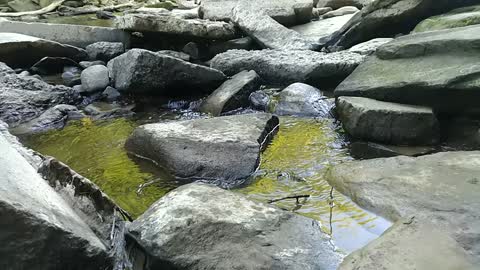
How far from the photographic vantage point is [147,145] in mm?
3578

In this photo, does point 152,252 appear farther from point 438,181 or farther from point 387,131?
point 387,131

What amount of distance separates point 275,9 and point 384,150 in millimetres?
5132

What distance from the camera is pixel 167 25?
6465 mm

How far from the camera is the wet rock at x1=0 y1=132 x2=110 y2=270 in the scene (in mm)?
1576

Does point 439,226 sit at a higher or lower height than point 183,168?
higher

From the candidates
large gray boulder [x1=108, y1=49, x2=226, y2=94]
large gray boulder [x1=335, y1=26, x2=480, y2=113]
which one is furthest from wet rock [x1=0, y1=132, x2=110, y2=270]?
large gray boulder [x1=108, y1=49, x2=226, y2=94]

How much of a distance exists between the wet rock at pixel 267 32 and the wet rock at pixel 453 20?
1.53 metres

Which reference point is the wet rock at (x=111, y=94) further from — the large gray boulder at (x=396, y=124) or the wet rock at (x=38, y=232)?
the wet rock at (x=38, y=232)

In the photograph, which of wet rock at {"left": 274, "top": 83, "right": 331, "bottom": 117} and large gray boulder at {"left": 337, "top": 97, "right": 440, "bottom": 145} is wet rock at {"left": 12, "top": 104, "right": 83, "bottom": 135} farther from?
large gray boulder at {"left": 337, "top": 97, "right": 440, "bottom": 145}

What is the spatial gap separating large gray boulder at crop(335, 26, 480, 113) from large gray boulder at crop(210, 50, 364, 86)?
637 mm

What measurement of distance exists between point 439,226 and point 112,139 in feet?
9.45

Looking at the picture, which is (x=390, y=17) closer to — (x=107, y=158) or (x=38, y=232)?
(x=107, y=158)

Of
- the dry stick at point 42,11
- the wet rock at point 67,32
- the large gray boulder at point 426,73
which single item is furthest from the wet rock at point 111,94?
the dry stick at point 42,11

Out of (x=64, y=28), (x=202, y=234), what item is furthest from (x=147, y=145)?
(x=64, y=28)
